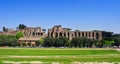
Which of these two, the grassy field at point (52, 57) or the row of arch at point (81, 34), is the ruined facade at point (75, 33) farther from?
the grassy field at point (52, 57)

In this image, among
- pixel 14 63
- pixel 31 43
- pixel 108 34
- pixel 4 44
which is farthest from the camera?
pixel 108 34

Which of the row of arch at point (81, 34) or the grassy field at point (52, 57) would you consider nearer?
the grassy field at point (52, 57)

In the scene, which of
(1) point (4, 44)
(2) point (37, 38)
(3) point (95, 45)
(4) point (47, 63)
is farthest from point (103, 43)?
(4) point (47, 63)

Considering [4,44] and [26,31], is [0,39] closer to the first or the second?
[4,44]

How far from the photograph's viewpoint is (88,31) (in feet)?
506

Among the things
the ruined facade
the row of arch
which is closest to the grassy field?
the row of arch

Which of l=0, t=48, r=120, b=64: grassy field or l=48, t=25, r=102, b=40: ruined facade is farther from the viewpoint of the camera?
l=48, t=25, r=102, b=40: ruined facade

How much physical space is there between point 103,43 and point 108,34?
22.1 meters

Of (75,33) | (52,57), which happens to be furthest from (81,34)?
(52,57)

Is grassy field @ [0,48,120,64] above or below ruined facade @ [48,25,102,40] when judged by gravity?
below

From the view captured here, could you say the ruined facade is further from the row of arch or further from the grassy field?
the grassy field

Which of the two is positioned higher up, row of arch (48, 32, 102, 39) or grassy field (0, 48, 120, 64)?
row of arch (48, 32, 102, 39)

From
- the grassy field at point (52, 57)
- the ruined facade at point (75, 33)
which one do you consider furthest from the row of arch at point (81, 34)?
the grassy field at point (52, 57)

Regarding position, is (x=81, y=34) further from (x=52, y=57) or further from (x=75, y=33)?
(x=52, y=57)
